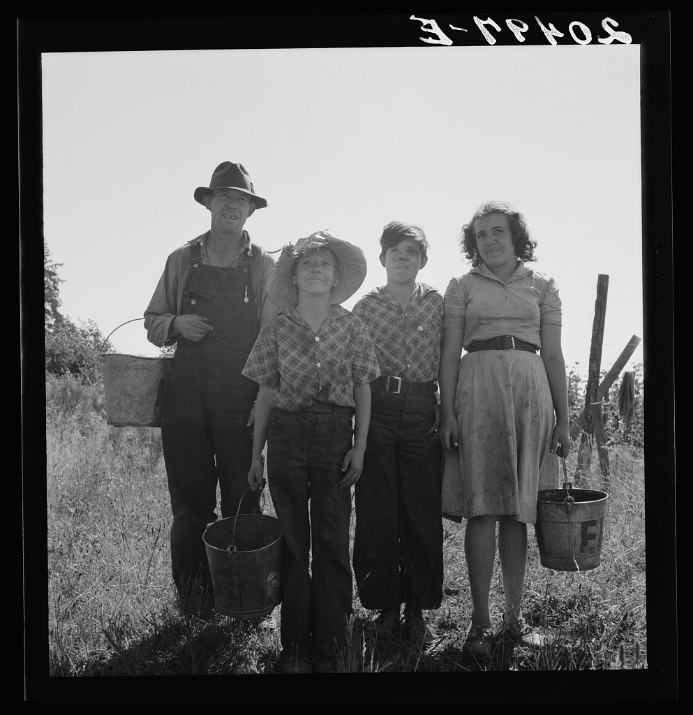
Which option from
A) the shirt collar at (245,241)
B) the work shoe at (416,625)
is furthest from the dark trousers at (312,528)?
the shirt collar at (245,241)

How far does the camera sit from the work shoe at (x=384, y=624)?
12.3ft

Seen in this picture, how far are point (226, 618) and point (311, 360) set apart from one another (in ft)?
5.78

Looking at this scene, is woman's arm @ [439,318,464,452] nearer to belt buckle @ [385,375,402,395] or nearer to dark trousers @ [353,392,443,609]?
dark trousers @ [353,392,443,609]

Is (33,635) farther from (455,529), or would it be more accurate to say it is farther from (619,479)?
(619,479)

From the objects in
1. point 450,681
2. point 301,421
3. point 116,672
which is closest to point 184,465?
point 301,421

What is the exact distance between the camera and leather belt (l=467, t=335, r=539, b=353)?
3.76 meters

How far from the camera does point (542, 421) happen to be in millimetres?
3762

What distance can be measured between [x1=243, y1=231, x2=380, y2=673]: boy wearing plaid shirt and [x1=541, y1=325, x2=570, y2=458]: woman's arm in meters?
1.09

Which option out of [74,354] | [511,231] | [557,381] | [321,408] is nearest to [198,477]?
[321,408]

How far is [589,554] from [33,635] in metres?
3.30

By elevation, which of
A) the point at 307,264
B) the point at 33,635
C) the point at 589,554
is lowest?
the point at 33,635

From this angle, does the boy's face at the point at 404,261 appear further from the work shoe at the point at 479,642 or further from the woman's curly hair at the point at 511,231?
the work shoe at the point at 479,642

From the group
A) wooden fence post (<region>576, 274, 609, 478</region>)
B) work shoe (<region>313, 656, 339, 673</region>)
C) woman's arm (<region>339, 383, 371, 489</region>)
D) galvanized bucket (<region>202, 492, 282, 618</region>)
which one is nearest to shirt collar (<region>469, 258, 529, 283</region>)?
woman's arm (<region>339, 383, 371, 489</region>)

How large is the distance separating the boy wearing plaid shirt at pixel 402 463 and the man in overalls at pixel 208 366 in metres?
0.77
